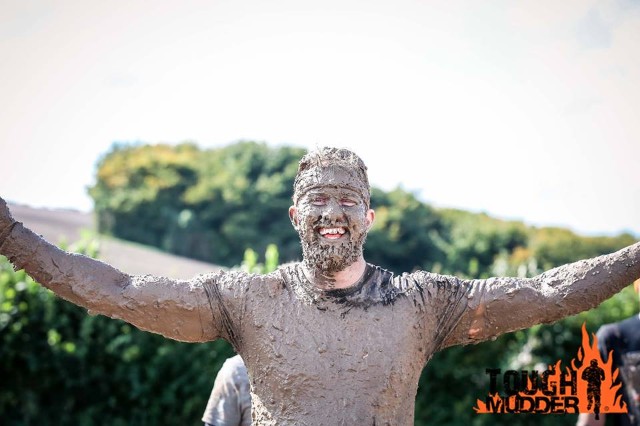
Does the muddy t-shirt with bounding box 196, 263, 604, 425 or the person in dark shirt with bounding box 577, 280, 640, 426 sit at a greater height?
the person in dark shirt with bounding box 577, 280, 640, 426

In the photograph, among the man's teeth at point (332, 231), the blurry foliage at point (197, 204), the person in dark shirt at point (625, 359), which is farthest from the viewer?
the blurry foliage at point (197, 204)

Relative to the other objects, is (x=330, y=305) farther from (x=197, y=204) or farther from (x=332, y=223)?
(x=197, y=204)

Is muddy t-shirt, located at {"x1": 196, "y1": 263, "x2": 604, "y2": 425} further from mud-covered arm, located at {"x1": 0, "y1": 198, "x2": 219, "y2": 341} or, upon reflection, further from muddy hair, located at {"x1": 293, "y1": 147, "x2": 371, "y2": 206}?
muddy hair, located at {"x1": 293, "y1": 147, "x2": 371, "y2": 206}

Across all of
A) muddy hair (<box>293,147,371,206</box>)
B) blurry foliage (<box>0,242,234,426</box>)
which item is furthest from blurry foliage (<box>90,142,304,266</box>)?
muddy hair (<box>293,147,371,206</box>)

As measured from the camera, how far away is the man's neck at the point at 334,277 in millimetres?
3488

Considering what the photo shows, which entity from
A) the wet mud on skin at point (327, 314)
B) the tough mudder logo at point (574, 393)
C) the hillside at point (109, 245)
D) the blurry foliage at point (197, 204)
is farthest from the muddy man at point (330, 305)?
the blurry foliage at point (197, 204)

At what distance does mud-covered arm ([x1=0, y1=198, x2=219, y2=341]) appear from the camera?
3.38m

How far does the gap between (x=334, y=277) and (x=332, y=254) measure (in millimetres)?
146

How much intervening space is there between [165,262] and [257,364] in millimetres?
16796

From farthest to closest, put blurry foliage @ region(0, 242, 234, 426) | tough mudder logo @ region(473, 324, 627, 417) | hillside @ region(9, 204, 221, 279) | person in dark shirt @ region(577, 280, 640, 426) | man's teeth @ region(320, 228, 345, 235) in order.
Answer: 1. hillside @ region(9, 204, 221, 279)
2. blurry foliage @ region(0, 242, 234, 426)
3. person in dark shirt @ region(577, 280, 640, 426)
4. tough mudder logo @ region(473, 324, 627, 417)
5. man's teeth @ region(320, 228, 345, 235)

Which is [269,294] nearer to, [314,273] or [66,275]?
[314,273]

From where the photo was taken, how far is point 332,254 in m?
3.39

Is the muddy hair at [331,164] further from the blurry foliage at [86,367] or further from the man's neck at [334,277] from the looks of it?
the blurry foliage at [86,367]

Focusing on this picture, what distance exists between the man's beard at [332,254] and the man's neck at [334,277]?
0.09 ft
